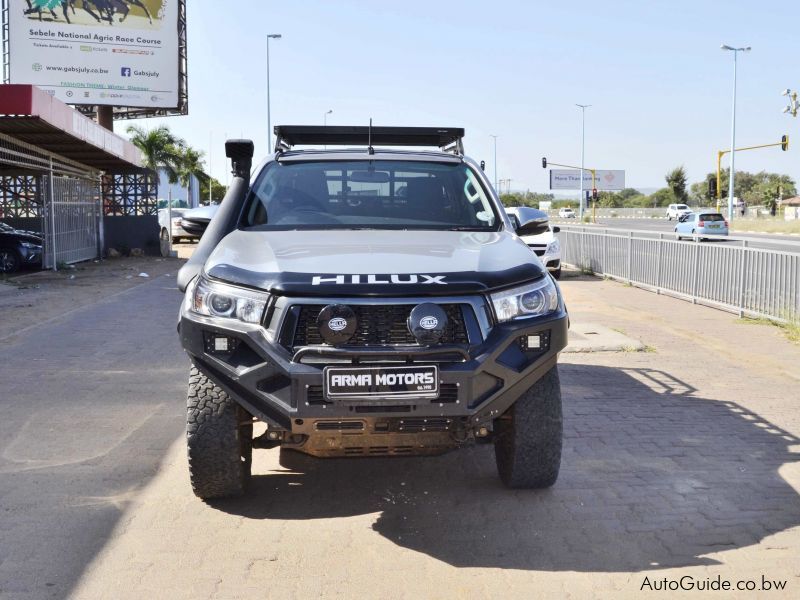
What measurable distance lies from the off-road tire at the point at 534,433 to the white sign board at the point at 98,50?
90.5 feet

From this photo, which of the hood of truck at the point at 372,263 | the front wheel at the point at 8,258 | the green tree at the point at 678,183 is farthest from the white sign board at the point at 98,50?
the green tree at the point at 678,183

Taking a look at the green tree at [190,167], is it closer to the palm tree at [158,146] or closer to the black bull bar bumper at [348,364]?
the palm tree at [158,146]

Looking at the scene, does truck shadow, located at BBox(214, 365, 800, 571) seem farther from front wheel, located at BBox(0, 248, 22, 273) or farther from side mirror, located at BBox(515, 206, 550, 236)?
front wheel, located at BBox(0, 248, 22, 273)

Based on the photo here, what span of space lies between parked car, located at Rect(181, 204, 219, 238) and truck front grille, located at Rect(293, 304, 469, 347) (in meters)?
1.77

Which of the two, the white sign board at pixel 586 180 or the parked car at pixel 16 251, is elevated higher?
the white sign board at pixel 586 180

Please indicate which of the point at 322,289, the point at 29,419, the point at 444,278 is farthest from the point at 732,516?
the point at 29,419

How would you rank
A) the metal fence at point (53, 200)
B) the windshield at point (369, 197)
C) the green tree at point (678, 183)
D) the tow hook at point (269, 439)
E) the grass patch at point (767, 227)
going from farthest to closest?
1. the green tree at point (678, 183)
2. the grass patch at point (767, 227)
3. the metal fence at point (53, 200)
4. the windshield at point (369, 197)
5. the tow hook at point (269, 439)

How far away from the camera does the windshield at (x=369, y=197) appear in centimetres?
547

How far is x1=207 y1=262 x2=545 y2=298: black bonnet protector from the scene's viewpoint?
4.11 meters

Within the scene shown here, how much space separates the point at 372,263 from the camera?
4332 millimetres

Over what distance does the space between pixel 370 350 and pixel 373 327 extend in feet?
0.40

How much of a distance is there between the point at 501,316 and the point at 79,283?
16587 mm

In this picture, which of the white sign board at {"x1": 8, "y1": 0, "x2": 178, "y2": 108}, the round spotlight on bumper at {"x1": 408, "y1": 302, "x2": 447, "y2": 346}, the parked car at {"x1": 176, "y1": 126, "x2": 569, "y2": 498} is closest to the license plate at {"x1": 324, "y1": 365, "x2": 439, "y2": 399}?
the parked car at {"x1": 176, "y1": 126, "x2": 569, "y2": 498}

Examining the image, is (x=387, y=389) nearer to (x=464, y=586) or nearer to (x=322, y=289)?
(x=322, y=289)
